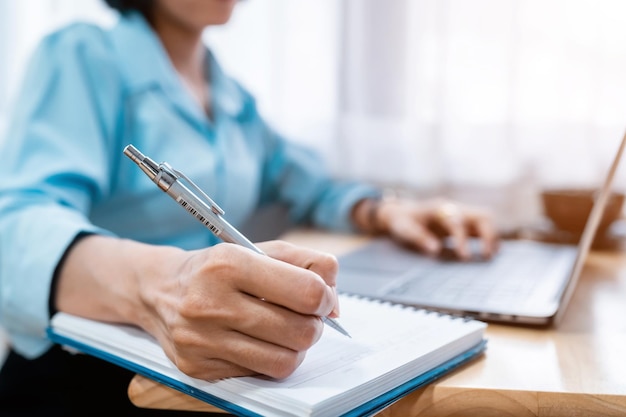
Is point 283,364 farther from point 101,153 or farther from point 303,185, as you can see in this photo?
point 303,185

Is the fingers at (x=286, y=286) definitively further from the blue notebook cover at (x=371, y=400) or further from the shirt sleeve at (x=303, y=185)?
the shirt sleeve at (x=303, y=185)

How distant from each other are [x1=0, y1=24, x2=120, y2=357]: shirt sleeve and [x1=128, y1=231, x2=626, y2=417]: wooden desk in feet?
0.64

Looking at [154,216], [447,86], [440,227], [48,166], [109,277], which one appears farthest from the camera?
[447,86]

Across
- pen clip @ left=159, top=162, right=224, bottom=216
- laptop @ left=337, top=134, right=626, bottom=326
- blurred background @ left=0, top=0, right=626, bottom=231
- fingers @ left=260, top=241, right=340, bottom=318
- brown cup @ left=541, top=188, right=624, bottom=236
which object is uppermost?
blurred background @ left=0, top=0, right=626, bottom=231

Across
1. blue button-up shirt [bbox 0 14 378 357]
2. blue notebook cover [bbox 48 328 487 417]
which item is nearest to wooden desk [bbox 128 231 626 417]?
blue notebook cover [bbox 48 328 487 417]

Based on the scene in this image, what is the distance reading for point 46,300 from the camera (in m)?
0.58

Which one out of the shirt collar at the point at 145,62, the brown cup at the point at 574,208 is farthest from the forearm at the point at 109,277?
the brown cup at the point at 574,208

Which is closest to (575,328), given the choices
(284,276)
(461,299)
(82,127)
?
(461,299)

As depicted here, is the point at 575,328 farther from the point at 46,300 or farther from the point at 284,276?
the point at 46,300

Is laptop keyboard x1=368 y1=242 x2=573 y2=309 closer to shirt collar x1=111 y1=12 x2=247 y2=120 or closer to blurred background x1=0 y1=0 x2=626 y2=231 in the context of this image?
blurred background x1=0 y1=0 x2=626 y2=231

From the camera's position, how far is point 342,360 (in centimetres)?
45

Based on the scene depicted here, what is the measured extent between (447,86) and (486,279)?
0.51 meters

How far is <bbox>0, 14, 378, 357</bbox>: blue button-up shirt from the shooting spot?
0.63 metres

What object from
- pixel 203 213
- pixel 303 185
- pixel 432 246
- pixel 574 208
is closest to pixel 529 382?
pixel 203 213
